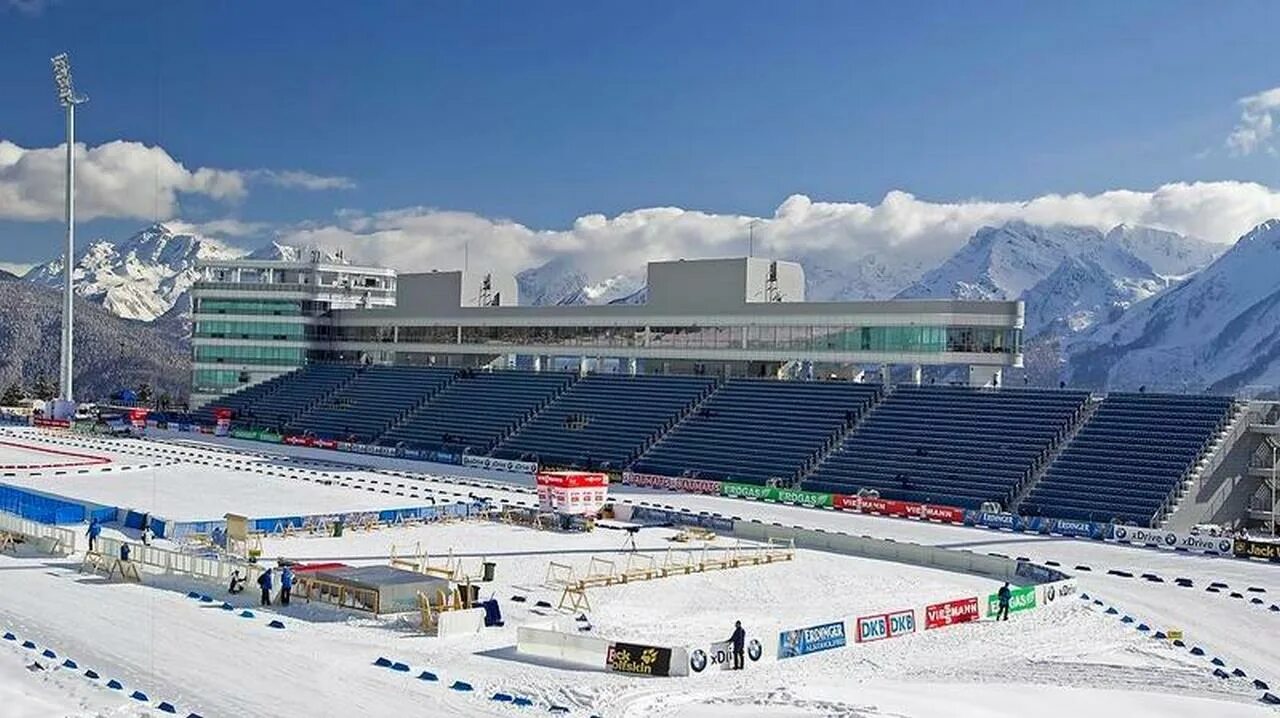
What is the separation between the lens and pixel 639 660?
29.4 meters

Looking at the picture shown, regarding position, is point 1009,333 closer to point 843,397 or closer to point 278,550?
point 843,397

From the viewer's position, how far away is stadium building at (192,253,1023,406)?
78.9 m

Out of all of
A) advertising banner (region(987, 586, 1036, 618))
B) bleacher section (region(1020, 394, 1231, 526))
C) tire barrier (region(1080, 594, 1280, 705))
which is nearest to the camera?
tire barrier (region(1080, 594, 1280, 705))

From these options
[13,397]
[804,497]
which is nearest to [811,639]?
[804,497]

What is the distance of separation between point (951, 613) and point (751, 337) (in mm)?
51057

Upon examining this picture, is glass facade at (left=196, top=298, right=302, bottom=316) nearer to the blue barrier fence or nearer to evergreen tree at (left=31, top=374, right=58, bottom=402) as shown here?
evergreen tree at (left=31, top=374, right=58, bottom=402)

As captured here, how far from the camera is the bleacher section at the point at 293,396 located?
4257 inches

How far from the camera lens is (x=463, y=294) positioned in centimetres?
10731

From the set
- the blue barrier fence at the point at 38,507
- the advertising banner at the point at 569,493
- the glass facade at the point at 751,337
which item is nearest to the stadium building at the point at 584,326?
the glass facade at the point at 751,337

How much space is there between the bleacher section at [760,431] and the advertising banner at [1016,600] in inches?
1268

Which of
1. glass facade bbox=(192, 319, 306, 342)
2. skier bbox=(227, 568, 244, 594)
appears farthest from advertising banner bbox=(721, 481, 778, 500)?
glass facade bbox=(192, 319, 306, 342)

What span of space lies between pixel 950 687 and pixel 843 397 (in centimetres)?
5094

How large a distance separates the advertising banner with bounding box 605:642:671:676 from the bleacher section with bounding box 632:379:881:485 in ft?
139

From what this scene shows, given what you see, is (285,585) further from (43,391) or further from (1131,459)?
(43,391)
